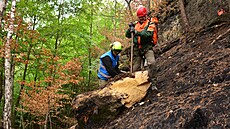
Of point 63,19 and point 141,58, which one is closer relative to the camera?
point 141,58

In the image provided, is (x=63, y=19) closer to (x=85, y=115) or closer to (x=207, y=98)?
(x=85, y=115)

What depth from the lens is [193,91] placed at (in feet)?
13.8

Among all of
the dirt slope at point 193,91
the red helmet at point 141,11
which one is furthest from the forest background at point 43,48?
the red helmet at point 141,11

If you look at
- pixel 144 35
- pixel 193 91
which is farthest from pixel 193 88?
pixel 144 35

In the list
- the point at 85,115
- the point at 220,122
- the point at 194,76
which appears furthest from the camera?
the point at 85,115

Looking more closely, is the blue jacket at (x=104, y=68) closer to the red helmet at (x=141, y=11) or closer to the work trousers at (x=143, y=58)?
the work trousers at (x=143, y=58)

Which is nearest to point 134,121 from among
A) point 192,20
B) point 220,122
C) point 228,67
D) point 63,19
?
point 220,122

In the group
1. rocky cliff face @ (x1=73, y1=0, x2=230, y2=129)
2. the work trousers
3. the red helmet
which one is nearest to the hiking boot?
rocky cliff face @ (x1=73, y1=0, x2=230, y2=129)

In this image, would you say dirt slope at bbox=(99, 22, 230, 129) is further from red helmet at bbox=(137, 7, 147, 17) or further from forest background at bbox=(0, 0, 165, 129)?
forest background at bbox=(0, 0, 165, 129)

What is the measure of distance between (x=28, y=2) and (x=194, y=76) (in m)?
11.4

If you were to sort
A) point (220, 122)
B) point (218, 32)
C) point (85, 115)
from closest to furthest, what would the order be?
point (220, 122) < point (85, 115) < point (218, 32)

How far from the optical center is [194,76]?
480 centimetres

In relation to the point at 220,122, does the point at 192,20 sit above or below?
above

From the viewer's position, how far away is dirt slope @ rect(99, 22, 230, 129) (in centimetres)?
318
